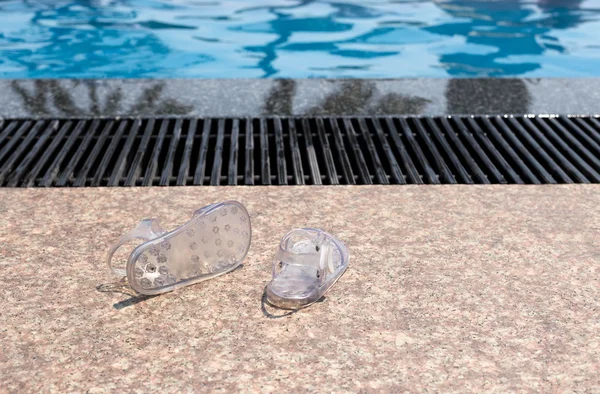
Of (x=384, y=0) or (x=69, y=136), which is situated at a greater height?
(x=69, y=136)

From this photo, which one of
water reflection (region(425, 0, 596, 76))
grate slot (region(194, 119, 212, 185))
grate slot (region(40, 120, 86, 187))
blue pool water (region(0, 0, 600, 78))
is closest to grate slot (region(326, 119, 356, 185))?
grate slot (region(194, 119, 212, 185))

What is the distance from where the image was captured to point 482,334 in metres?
1.40

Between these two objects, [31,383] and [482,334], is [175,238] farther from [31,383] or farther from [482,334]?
[482,334]

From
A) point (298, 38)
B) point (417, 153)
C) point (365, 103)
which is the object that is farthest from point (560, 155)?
point (298, 38)

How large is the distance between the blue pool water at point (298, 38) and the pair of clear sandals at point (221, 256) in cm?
303

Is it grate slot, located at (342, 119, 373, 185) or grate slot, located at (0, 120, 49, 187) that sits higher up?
grate slot, located at (0, 120, 49, 187)

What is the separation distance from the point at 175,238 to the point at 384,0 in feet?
16.1

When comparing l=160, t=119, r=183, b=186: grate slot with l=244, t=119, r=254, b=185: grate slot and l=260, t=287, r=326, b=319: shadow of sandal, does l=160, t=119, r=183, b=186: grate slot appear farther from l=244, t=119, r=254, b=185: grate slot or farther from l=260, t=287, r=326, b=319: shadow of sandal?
l=260, t=287, r=326, b=319: shadow of sandal

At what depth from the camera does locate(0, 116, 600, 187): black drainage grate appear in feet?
7.50

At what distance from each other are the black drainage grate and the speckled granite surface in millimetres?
258

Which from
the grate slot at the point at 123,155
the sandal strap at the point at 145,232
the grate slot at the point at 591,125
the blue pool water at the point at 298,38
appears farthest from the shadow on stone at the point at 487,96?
the sandal strap at the point at 145,232

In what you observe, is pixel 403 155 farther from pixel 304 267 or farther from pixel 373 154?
pixel 304 267

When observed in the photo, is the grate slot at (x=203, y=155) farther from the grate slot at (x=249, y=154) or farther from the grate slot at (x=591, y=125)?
the grate slot at (x=591, y=125)

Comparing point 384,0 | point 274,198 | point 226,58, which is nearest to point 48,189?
point 274,198
